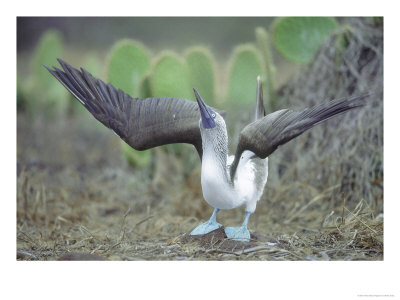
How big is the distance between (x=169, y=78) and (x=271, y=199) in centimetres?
119

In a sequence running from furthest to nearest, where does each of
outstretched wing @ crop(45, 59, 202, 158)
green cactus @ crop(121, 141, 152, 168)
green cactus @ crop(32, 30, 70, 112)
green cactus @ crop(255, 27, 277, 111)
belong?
1. green cactus @ crop(32, 30, 70, 112)
2. green cactus @ crop(121, 141, 152, 168)
3. green cactus @ crop(255, 27, 277, 111)
4. outstretched wing @ crop(45, 59, 202, 158)

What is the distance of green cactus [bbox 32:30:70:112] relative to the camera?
4.93 meters

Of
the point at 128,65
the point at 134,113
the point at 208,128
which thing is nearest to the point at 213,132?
the point at 208,128

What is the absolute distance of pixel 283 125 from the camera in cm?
228

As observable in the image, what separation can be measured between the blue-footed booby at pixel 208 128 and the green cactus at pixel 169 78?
3.76 ft

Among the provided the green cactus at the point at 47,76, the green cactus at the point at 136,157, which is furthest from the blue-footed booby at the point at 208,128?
the green cactus at the point at 47,76

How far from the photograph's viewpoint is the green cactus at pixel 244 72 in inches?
158

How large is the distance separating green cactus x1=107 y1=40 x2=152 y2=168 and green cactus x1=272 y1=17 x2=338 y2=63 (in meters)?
1.11

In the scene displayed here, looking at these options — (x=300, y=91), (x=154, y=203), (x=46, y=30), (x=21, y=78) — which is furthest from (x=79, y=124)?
(x=300, y=91)

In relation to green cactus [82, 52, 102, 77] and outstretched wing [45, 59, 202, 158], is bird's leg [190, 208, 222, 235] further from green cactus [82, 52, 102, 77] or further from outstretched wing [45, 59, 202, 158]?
green cactus [82, 52, 102, 77]

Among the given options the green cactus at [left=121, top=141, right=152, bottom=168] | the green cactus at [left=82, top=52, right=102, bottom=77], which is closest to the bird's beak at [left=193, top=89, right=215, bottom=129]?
the green cactus at [left=121, top=141, right=152, bottom=168]

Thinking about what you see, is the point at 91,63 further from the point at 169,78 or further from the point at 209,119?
the point at 209,119

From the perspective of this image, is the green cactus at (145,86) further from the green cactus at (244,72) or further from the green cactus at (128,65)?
the green cactus at (244,72)

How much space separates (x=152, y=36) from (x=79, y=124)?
1.34 m
